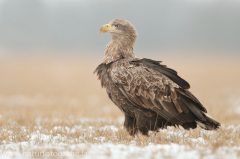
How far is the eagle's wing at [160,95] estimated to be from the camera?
5.70m

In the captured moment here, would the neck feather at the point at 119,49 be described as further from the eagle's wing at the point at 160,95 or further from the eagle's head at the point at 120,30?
the eagle's wing at the point at 160,95

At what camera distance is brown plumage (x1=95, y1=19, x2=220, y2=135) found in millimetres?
5699

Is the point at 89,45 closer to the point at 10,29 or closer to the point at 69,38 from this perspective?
the point at 69,38

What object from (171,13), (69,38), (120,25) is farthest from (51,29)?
(120,25)

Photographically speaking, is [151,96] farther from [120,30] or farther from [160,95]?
[120,30]

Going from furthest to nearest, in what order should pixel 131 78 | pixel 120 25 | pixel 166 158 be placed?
pixel 120 25 < pixel 131 78 < pixel 166 158

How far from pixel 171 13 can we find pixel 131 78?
168 meters

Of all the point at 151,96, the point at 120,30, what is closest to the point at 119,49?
the point at 120,30

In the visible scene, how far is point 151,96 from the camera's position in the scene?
18.7 ft

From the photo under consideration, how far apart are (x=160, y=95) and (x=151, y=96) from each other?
0.17m

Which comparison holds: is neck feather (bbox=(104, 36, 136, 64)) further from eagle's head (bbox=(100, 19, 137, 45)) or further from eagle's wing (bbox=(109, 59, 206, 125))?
eagle's wing (bbox=(109, 59, 206, 125))

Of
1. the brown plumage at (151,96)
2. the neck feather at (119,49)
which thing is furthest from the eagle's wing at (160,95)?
the neck feather at (119,49)

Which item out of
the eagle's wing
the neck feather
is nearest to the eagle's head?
the neck feather

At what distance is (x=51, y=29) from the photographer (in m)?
150
